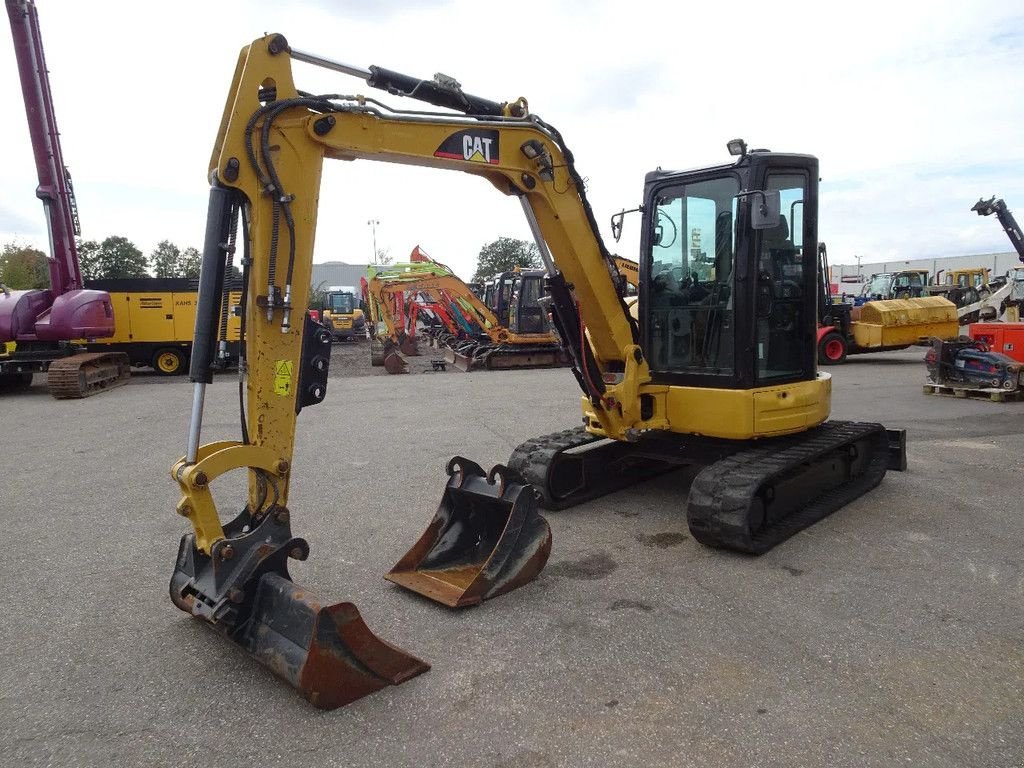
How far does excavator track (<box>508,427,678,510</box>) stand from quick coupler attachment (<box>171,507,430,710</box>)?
2536 millimetres

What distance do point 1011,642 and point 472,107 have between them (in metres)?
4.29

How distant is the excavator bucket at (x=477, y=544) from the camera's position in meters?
4.23

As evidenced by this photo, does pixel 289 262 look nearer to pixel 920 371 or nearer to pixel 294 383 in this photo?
pixel 294 383

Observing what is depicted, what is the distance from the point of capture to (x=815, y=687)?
10.6 ft

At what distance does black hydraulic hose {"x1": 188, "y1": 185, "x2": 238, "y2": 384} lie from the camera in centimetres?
349

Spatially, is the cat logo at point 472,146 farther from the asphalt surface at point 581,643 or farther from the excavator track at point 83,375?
the excavator track at point 83,375

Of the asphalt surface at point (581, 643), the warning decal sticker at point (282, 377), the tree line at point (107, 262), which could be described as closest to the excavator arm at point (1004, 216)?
the asphalt surface at point (581, 643)

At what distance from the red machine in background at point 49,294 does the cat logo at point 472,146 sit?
12420 mm

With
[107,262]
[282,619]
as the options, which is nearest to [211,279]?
[282,619]

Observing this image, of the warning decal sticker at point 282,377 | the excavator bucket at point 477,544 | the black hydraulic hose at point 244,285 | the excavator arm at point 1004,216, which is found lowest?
the excavator bucket at point 477,544

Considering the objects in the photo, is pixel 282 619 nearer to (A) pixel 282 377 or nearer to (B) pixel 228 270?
(A) pixel 282 377

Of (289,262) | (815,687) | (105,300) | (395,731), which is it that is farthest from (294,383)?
(105,300)

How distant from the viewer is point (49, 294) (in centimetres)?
1522

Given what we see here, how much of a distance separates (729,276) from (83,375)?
43.5 feet
